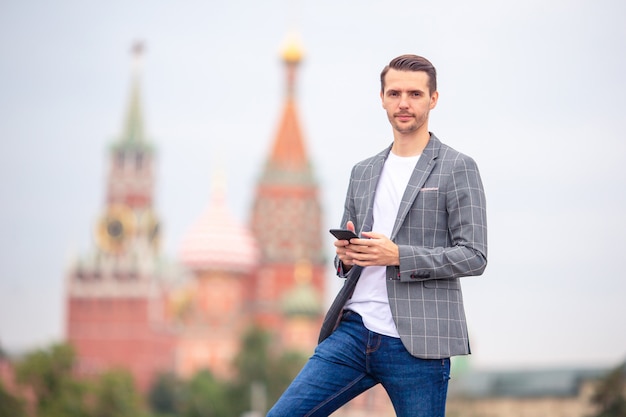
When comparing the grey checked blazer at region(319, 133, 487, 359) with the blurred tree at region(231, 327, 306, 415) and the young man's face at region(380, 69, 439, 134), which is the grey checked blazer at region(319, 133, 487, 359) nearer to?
the young man's face at region(380, 69, 439, 134)

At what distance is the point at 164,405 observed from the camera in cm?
7238

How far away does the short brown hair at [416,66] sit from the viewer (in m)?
4.50

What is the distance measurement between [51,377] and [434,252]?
47655 mm

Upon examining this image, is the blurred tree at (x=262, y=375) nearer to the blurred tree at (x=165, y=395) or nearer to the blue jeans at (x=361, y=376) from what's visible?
the blurred tree at (x=165, y=395)

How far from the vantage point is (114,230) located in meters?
84.2

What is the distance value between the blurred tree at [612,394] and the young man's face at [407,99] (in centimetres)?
777

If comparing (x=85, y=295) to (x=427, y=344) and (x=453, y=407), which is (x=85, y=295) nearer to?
(x=453, y=407)

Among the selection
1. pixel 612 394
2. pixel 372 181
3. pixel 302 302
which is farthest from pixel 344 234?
pixel 302 302

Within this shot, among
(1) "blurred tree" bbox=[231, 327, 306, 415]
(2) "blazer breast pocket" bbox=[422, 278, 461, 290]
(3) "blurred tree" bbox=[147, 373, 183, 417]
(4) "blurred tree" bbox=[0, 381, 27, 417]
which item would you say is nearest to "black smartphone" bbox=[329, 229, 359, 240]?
(2) "blazer breast pocket" bbox=[422, 278, 461, 290]

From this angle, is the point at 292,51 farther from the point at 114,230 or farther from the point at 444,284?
the point at 444,284

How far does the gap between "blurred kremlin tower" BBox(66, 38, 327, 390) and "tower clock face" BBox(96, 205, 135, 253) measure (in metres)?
0.05

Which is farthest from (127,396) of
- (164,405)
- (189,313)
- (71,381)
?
(189,313)

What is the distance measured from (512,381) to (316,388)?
166ft

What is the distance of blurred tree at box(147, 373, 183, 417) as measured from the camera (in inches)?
2805
